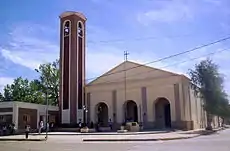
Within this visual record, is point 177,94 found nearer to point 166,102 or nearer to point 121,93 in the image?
point 166,102

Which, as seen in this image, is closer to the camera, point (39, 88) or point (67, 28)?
point (67, 28)

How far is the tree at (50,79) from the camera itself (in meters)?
69.8

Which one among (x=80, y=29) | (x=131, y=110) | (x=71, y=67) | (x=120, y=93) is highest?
(x=80, y=29)

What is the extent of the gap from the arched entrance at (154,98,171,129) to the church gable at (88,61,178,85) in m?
4.43

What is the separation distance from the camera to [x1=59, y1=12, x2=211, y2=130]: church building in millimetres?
49969

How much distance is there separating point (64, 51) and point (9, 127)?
18146 mm

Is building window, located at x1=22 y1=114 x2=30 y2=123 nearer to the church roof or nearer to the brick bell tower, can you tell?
the brick bell tower

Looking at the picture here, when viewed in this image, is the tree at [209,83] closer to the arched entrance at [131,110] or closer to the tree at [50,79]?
the arched entrance at [131,110]

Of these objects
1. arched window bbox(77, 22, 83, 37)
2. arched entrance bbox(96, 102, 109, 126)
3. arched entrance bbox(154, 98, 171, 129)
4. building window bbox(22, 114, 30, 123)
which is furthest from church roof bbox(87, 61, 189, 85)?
building window bbox(22, 114, 30, 123)

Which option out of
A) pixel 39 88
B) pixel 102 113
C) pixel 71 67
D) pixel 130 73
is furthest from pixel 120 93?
pixel 39 88

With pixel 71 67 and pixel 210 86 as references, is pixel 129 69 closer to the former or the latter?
pixel 71 67

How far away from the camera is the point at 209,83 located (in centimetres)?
4916

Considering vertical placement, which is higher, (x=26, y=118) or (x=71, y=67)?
(x=71, y=67)

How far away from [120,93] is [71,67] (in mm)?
9342
